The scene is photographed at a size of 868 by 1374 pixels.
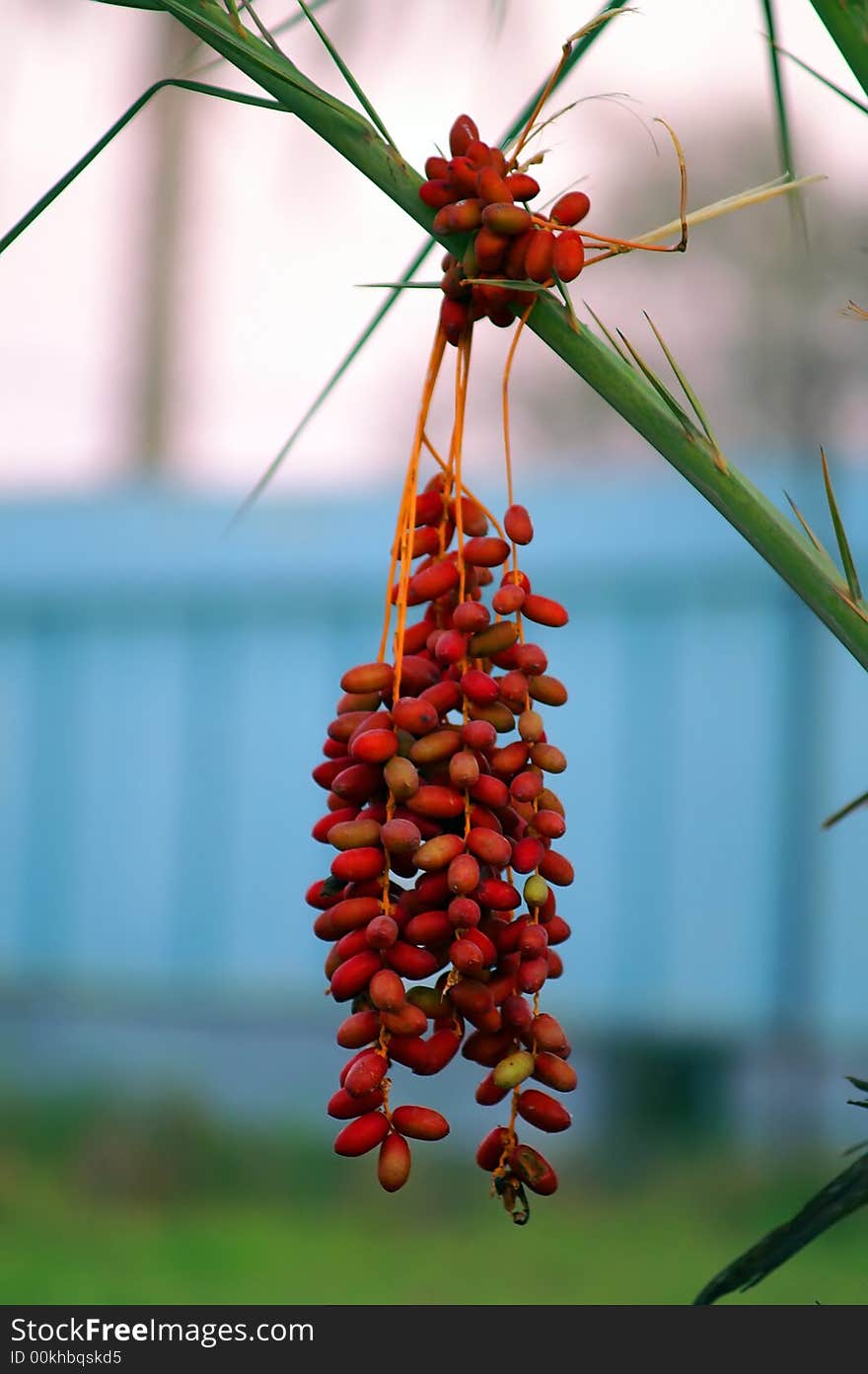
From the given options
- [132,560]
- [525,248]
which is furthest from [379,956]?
[132,560]

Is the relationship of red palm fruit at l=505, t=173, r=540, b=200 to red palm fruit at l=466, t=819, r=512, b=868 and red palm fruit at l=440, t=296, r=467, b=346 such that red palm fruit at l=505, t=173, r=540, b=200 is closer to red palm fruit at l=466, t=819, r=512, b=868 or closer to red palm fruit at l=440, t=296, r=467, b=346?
red palm fruit at l=440, t=296, r=467, b=346

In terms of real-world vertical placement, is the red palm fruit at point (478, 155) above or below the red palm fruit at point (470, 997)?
above

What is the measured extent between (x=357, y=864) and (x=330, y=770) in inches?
2.3

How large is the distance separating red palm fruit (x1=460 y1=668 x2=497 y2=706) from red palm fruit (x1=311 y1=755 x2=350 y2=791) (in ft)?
0.16

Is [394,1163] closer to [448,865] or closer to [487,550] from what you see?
[448,865]

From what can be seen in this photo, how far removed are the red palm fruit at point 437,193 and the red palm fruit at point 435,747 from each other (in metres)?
0.16

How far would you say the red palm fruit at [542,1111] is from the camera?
0.50m

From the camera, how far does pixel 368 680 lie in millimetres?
497

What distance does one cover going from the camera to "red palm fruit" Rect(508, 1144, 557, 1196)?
0.49m

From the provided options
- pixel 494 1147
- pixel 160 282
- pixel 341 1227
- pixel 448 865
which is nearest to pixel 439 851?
pixel 448 865

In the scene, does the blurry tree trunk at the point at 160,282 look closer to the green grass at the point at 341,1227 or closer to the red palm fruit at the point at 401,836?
the green grass at the point at 341,1227
